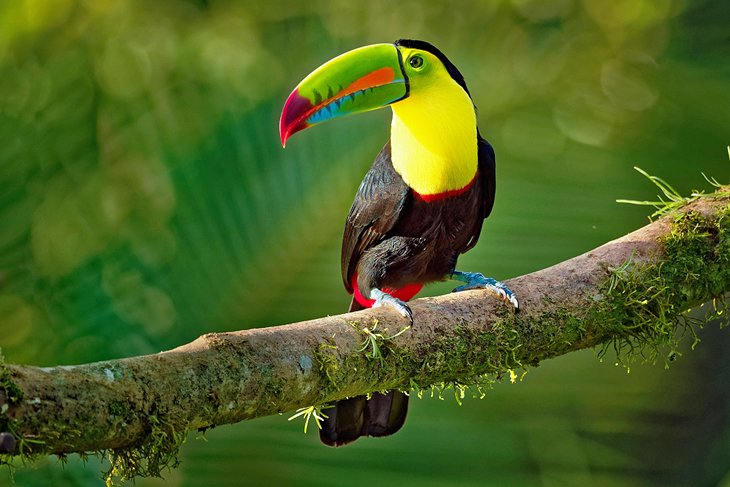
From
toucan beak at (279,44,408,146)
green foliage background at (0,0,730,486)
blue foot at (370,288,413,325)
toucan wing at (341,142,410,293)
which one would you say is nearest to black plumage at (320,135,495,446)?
toucan wing at (341,142,410,293)

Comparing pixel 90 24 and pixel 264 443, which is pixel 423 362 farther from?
pixel 90 24

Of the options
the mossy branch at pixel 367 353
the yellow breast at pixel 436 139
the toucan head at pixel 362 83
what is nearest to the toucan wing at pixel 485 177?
the yellow breast at pixel 436 139

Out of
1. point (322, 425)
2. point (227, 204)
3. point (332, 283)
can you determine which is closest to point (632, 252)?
point (322, 425)

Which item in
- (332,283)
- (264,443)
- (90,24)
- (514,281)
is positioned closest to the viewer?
(514,281)

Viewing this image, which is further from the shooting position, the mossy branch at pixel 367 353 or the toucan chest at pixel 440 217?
the toucan chest at pixel 440 217

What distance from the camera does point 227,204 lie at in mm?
4211

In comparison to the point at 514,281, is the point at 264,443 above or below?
below

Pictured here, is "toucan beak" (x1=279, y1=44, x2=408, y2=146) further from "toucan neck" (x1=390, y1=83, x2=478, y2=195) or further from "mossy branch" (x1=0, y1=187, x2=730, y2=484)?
"mossy branch" (x1=0, y1=187, x2=730, y2=484)

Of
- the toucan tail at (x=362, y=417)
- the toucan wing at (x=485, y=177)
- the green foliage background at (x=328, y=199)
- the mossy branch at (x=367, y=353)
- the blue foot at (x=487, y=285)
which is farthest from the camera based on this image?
the green foliage background at (x=328, y=199)

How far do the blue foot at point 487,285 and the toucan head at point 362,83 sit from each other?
696 millimetres

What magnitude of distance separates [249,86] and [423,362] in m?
2.12

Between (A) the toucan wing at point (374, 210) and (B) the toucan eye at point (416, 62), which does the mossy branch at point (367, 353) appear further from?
(B) the toucan eye at point (416, 62)

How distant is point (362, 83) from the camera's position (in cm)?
345

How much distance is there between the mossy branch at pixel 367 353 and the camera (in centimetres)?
200
